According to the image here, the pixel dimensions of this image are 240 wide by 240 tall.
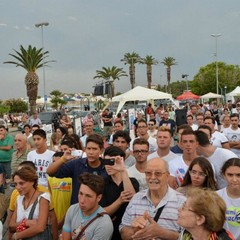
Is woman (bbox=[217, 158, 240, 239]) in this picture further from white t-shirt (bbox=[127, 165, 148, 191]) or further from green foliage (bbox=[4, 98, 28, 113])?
green foliage (bbox=[4, 98, 28, 113])

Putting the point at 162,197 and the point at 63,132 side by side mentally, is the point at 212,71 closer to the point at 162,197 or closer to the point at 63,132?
the point at 63,132

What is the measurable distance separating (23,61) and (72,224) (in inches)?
1427

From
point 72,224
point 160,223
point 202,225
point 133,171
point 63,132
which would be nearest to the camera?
point 202,225

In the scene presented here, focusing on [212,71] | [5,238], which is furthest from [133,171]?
[212,71]

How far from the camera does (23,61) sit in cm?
3750

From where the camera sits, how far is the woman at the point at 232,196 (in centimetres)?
326

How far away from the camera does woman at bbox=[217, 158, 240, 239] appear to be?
326cm

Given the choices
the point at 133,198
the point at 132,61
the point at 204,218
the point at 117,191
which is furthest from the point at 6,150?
the point at 132,61

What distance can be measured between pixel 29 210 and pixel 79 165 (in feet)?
2.87

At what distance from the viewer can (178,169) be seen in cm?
438

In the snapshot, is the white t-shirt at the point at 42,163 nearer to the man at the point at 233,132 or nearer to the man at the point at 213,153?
the man at the point at 213,153

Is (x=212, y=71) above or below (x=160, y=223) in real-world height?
above

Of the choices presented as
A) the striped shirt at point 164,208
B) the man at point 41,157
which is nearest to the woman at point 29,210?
the striped shirt at point 164,208

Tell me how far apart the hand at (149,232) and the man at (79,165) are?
1348 mm
